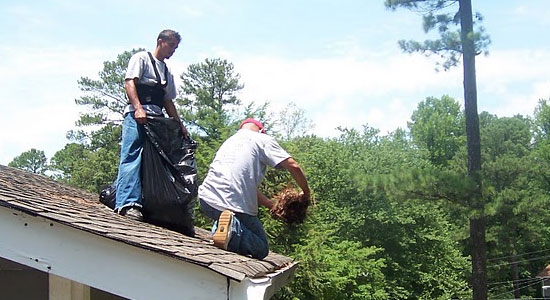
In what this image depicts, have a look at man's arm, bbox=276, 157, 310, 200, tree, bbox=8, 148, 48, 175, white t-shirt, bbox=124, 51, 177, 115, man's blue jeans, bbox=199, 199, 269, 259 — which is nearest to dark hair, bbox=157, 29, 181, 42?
white t-shirt, bbox=124, 51, 177, 115

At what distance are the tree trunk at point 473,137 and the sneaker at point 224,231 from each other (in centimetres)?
1102

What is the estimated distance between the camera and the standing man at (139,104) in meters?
4.00

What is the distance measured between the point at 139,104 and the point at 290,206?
125cm

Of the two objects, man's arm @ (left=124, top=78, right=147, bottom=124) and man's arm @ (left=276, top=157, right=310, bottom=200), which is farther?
man's arm @ (left=124, top=78, right=147, bottom=124)

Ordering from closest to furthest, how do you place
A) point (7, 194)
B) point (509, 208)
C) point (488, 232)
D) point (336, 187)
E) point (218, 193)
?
point (7, 194) → point (218, 193) → point (509, 208) → point (336, 187) → point (488, 232)

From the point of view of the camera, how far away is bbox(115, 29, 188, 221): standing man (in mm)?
4000

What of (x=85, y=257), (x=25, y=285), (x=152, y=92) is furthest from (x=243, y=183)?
(x=25, y=285)

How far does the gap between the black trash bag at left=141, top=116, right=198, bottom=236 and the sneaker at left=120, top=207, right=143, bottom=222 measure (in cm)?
5

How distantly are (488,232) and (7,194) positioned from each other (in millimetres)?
36826

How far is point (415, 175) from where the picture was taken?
1363 centimetres

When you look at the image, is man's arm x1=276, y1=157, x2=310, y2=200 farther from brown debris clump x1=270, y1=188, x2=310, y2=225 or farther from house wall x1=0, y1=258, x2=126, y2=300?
house wall x1=0, y1=258, x2=126, y2=300

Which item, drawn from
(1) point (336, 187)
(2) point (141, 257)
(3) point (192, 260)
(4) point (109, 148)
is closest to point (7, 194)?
(2) point (141, 257)

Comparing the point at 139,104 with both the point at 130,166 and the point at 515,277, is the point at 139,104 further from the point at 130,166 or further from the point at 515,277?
the point at 515,277

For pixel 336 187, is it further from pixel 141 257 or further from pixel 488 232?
pixel 141 257
